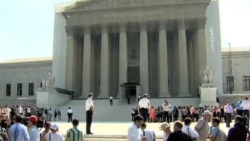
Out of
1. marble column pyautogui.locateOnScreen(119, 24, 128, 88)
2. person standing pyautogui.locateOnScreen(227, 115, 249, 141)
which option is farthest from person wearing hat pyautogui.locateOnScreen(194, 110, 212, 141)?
marble column pyautogui.locateOnScreen(119, 24, 128, 88)

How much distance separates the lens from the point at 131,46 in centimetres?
5456

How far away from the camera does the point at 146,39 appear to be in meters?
48.9

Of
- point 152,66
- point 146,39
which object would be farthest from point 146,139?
point 152,66

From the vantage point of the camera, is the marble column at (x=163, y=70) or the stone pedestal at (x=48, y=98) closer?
the stone pedestal at (x=48, y=98)

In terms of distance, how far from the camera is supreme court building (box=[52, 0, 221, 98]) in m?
47.9

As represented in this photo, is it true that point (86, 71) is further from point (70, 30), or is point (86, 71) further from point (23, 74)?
point (23, 74)

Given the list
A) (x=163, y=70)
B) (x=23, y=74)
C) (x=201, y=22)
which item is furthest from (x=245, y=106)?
(x=23, y=74)

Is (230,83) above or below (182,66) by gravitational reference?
below

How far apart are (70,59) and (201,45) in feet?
58.1

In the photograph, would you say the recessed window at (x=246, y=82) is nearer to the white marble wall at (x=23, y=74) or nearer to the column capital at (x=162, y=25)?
the column capital at (x=162, y=25)

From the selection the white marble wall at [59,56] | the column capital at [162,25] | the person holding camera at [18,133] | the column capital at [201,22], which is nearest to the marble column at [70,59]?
the white marble wall at [59,56]

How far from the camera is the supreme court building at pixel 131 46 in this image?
157 ft

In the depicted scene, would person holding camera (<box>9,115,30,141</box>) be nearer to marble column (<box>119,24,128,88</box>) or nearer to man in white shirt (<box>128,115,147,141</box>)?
man in white shirt (<box>128,115,147,141</box>)

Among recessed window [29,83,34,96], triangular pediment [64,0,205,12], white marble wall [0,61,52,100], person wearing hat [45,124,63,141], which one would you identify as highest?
triangular pediment [64,0,205,12]
